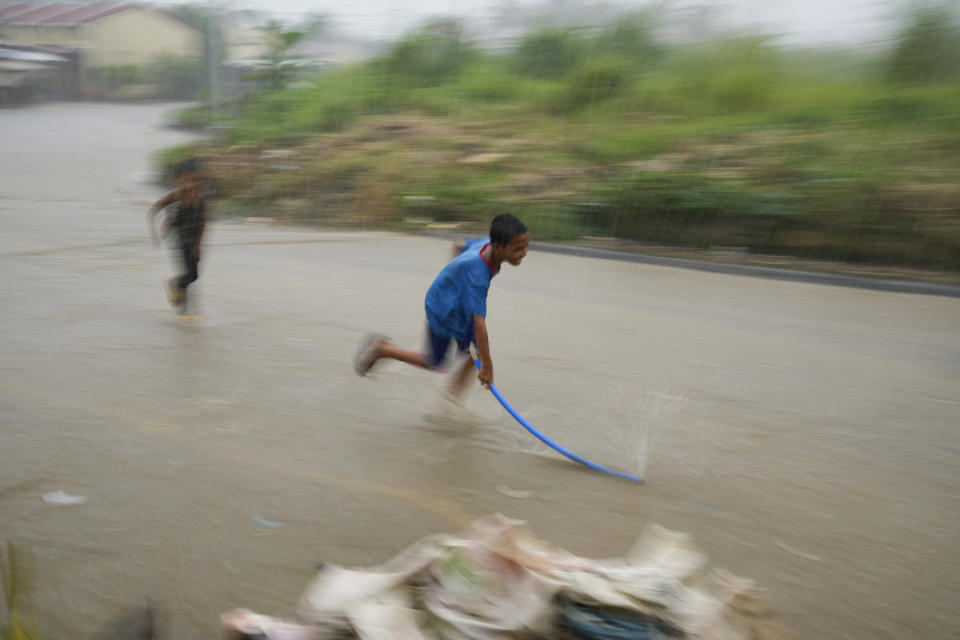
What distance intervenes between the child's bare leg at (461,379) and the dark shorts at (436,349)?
71 millimetres

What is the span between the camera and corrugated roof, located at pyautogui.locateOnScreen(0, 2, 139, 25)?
19.8 metres

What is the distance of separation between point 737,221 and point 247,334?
6.21 meters

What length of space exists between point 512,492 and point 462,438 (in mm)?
671

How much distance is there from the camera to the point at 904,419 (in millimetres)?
4664

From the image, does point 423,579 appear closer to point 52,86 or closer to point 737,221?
point 737,221

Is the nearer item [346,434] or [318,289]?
[346,434]

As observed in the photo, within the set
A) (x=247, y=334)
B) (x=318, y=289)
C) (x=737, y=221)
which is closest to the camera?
(x=247, y=334)

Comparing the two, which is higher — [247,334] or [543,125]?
[543,125]

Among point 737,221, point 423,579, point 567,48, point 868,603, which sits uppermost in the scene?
point 567,48

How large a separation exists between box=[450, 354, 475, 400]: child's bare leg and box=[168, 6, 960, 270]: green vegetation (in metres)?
6.51

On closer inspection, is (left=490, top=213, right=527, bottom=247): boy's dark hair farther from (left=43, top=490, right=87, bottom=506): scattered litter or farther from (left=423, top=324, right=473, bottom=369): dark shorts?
(left=43, top=490, right=87, bottom=506): scattered litter

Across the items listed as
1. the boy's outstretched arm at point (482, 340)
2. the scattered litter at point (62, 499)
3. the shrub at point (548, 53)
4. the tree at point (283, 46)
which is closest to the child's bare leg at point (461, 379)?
the boy's outstretched arm at point (482, 340)

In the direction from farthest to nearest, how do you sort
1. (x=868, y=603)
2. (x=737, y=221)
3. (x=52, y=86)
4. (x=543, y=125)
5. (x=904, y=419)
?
(x=52, y=86) < (x=543, y=125) < (x=737, y=221) < (x=904, y=419) < (x=868, y=603)

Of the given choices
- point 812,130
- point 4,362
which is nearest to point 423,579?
point 4,362
